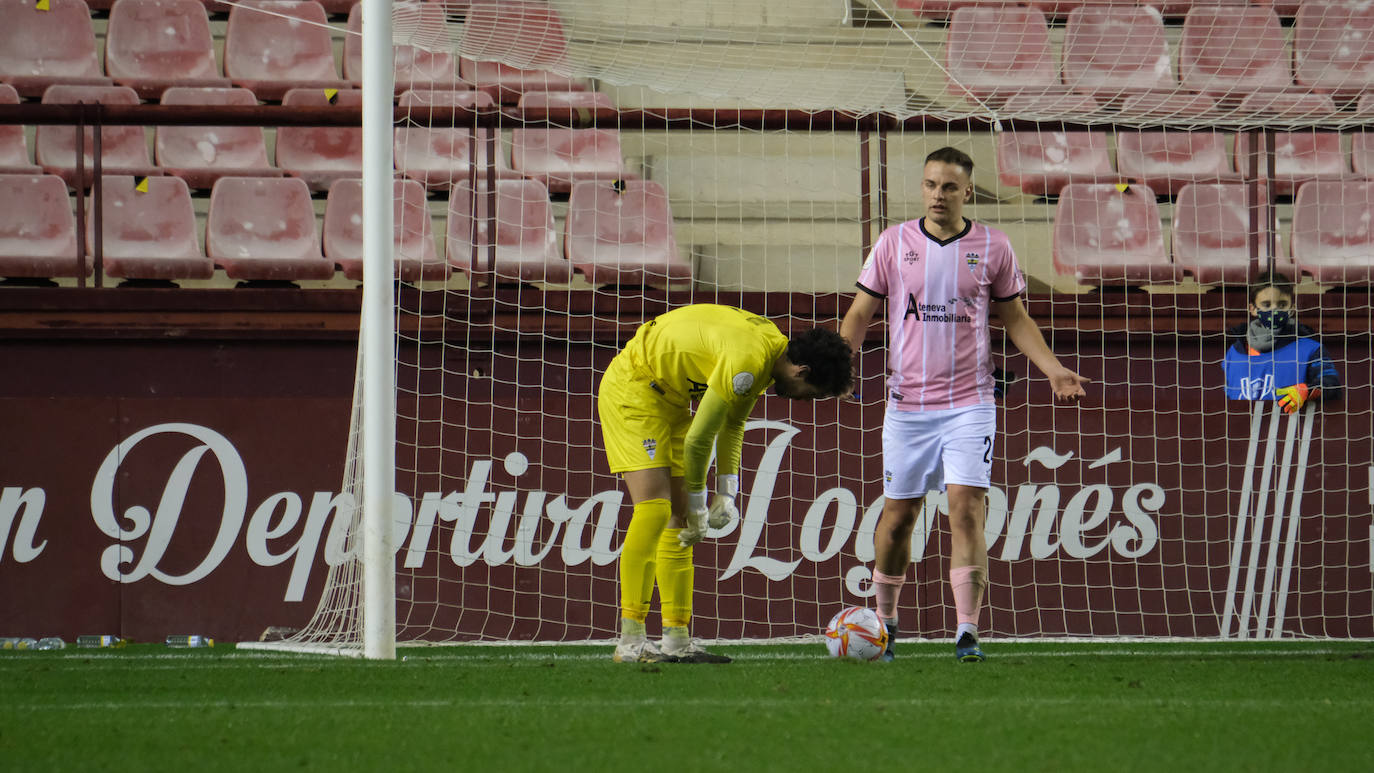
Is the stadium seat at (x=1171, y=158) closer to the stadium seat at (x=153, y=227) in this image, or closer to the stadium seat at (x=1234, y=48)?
the stadium seat at (x=1234, y=48)

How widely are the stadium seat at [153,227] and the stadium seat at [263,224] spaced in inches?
4.6

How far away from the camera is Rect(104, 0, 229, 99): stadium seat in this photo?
31.2 feet

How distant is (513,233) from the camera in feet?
25.8

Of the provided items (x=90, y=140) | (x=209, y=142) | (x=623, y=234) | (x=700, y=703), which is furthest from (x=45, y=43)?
(x=700, y=703)

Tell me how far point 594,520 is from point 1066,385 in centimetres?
255

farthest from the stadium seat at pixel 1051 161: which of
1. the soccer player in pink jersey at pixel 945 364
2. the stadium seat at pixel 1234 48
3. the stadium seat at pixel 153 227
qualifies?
the stadium seat at pixel 153 227

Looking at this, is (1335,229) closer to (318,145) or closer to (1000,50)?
(1000,50)

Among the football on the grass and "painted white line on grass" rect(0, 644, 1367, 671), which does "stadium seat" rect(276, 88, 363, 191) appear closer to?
"painted white line on grass" rect(0, 644, 1367, 671)

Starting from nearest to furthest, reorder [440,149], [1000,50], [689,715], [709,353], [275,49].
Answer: [689,715]
[709,353]
[440,149]
[1000,50]
[275,49]

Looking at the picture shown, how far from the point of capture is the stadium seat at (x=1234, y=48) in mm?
9148

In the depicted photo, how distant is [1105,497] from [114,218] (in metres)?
5.41

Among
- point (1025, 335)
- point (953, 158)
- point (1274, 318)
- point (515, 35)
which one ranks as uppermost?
point (515, 35)

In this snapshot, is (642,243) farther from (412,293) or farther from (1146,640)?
(1146,640)

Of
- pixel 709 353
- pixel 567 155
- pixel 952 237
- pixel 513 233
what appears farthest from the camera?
pixel 567 155
